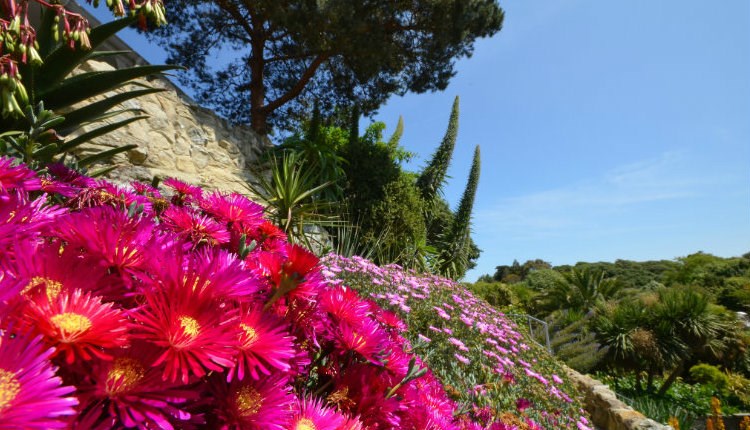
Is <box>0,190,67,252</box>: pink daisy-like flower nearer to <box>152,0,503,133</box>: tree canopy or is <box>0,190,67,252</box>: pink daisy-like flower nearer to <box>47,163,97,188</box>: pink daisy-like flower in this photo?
<box>47,163,97,188</box>: pink daisy-like flower

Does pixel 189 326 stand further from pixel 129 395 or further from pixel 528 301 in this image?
pixel 528 301

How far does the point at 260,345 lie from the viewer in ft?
1.36

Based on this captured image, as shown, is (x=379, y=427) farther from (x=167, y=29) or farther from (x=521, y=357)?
(x=167, y=29)

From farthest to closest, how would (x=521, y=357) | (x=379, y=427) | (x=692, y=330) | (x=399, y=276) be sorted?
(x=692, y=330) → (x=399, y=276) → (x=521, y=357) → (x=379, y=427)

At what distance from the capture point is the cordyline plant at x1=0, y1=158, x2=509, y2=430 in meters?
0.30

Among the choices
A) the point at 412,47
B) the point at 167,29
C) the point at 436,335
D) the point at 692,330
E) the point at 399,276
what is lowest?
the point at 436,335

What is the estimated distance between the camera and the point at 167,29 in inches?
397

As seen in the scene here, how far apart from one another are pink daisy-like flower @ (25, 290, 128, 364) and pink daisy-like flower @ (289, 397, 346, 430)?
23 cm

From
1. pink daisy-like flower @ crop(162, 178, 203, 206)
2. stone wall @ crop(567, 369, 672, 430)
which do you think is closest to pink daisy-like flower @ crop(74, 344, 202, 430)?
pink daisy-like flower @ crop(162, 178, 203, 206)

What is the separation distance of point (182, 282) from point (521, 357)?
4.33m

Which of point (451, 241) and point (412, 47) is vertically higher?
point (412, 47)

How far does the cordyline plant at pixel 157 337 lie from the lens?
30 centimetres

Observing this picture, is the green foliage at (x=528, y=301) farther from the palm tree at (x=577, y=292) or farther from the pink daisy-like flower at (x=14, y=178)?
the pink daisy-like flower at (x=14, y=178)

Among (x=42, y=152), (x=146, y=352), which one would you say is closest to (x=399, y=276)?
(x=42, y=152)
